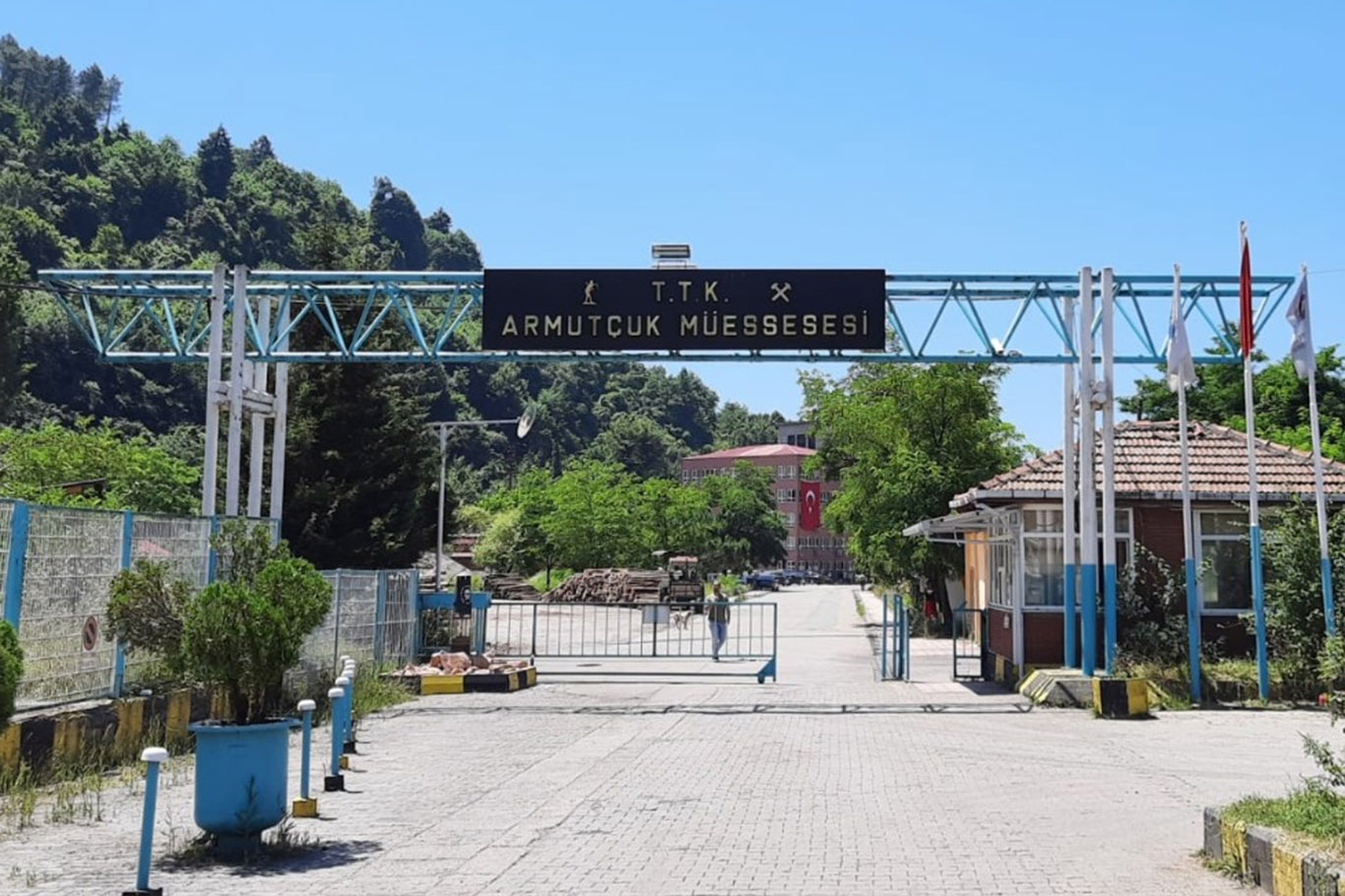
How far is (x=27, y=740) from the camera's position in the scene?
37.3 ft

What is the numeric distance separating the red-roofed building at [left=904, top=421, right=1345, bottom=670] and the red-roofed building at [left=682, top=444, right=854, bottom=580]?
130 meters

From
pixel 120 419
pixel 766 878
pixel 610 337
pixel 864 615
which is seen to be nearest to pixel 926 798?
pixel 766 878

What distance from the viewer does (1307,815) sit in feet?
25.9

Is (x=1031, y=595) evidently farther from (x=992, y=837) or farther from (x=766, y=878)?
(x=766, y=878)

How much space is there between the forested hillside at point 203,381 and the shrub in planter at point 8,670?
1029 inches

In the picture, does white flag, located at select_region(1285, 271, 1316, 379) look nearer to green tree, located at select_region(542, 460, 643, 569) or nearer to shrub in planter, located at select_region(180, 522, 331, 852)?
shrub in planter, located at select_region(180, 522, 331, 852)

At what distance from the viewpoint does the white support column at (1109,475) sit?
19.8 metres

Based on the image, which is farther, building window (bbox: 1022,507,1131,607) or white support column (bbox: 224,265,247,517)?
building window (bbox: 1022,507,1131,607)

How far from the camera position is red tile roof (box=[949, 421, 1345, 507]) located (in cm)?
2197

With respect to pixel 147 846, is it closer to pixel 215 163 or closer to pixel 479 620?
pixel 479 620

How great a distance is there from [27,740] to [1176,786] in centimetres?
1023

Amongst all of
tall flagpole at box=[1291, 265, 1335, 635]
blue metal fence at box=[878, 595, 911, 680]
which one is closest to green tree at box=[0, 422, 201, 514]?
blue metal fence at box=[878, 595, 911, 680]

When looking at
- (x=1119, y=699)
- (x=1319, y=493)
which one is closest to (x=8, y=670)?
(x=1119, y=699)

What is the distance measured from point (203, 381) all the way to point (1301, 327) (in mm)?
106362
